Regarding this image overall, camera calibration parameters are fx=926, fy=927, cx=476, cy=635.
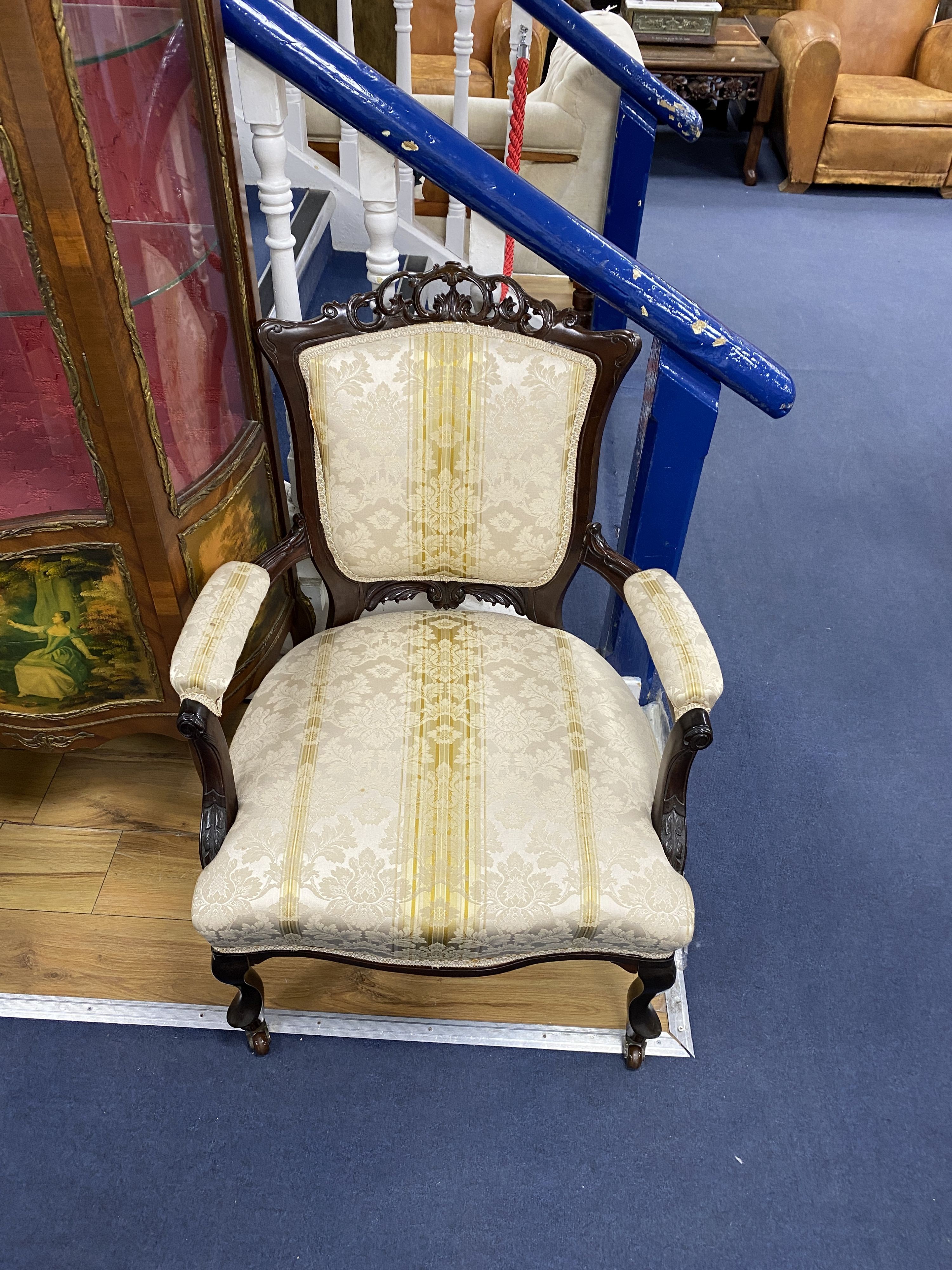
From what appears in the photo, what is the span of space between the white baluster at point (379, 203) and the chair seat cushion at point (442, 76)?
8.07ft

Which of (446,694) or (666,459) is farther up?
(666,459)

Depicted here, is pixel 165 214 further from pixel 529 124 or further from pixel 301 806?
pixel 529 124

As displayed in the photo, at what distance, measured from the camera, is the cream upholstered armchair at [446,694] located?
1.12 meters

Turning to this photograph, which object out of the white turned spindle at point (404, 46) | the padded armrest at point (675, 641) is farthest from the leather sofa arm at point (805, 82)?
the padded armrest at point (675, 641)

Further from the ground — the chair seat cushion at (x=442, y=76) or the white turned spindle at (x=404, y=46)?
the white turned spindle at (x=404, y=46)

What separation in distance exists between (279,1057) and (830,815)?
1081 millimetres

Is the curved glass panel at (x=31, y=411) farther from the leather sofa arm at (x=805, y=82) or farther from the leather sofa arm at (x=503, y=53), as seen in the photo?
the leather sofa arm at (x=805, y=82)

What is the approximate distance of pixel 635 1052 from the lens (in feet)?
4.54

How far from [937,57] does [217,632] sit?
4770mm

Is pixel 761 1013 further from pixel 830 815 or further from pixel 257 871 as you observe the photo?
pixel 257 871

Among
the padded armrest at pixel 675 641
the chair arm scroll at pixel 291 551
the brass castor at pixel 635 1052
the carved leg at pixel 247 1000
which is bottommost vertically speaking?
the brass castor at pixel 635 1052

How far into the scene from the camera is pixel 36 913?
155cm

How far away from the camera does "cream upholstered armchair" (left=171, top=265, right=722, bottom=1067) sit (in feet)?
3.69

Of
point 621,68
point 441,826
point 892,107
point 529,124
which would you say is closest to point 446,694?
point 441,826
